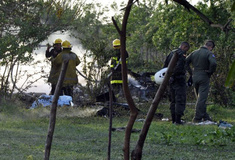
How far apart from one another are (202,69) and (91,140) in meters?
4.93

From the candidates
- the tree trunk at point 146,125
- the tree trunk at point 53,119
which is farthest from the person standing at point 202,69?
the tree trunk at point 146,125

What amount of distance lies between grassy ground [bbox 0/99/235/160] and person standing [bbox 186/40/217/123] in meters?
0.84

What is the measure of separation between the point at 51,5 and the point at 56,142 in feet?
28.4

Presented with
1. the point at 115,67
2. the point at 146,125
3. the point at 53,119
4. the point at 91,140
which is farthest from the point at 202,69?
the point at 146,125

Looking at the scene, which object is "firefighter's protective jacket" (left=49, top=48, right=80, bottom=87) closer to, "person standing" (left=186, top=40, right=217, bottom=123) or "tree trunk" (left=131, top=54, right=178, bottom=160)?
"person standing" (left=186, top=40, right=217, bottom=123)

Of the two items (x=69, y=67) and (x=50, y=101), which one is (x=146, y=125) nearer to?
(x=50, y=101)

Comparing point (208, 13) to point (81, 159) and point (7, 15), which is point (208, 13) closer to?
point (7, 15)

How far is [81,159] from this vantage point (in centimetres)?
749

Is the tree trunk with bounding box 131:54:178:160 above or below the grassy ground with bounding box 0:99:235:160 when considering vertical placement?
above

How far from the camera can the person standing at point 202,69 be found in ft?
45.0

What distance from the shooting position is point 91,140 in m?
9.75

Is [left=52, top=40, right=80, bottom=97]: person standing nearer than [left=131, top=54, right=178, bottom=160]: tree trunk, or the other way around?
[left=131, top=54, right=178, bottom=160]: tree trunk

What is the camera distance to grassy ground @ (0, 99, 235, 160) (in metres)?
7.99

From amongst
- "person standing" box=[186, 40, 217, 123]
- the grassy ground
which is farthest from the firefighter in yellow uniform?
"person standing" box=[186, 40, 217, 123]
